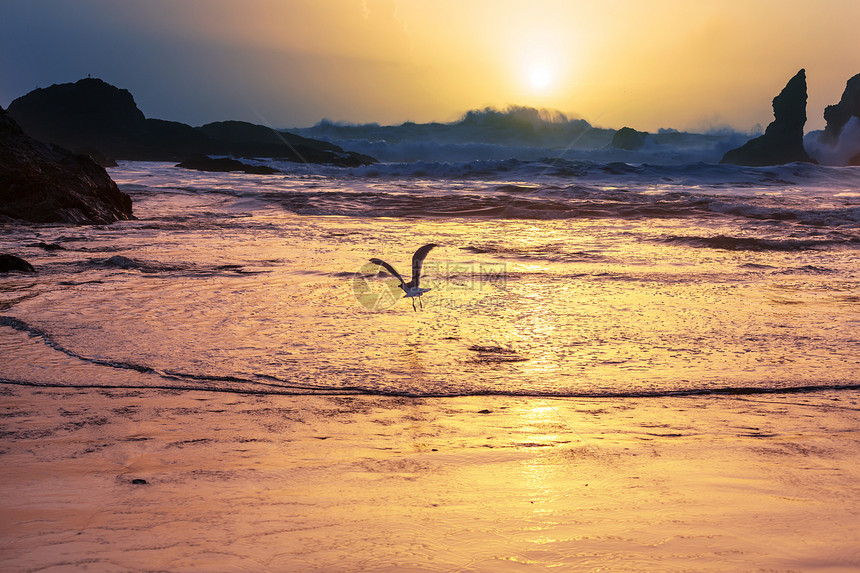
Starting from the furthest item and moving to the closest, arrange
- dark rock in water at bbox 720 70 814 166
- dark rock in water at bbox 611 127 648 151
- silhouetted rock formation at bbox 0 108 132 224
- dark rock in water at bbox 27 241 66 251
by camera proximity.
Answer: dark rock in water at bbox 611 127 648 151 < dark rock in water at bbox 720 70 814 166 < silhouetted rock formation at bbox 0 108 132 224 < dark rock in water at bbox 27 241 66 251

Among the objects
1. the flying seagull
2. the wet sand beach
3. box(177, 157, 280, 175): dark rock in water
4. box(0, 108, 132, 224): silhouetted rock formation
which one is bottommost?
the wet sand beach

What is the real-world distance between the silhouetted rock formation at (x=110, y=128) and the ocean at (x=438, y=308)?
73460 millimetres

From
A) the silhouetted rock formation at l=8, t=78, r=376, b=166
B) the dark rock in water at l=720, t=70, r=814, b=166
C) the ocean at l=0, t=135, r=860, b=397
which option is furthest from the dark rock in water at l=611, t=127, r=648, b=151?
the ocean at l=0, t=135, r=860, b=397

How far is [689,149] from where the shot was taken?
91.3 m

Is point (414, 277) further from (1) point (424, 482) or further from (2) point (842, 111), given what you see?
(2) point (842, 111)

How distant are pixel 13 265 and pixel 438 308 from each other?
6.25m

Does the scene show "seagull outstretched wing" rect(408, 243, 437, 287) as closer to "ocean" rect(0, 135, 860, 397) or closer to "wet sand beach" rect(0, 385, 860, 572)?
"ocean" rect(0, 135, 860, 397)

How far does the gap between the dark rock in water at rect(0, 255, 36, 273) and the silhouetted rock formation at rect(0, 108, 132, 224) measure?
720cm

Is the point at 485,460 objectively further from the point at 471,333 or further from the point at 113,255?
the point at 113,255

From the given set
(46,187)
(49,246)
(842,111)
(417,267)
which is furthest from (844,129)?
(49,246)

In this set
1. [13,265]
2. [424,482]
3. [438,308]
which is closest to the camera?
[424,482]

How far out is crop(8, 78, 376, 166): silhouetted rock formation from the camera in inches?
3533

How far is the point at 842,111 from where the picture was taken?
80500 millimetres

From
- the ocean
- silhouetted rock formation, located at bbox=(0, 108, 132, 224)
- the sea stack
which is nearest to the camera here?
the ocean
